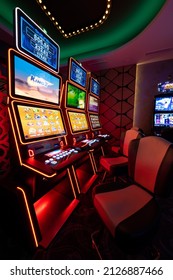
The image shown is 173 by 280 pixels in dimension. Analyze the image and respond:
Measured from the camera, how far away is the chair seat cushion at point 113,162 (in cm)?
218

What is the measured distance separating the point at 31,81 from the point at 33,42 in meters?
0.41

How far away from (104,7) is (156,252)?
3433mm

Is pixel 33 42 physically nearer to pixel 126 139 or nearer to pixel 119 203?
pixel 119 203

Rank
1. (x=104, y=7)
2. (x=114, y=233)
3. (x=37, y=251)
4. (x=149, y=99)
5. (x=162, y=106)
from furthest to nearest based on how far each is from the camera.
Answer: (x=149, y=99), (x=162, y=106), (x=104, y=7), (x=37, y=251), (x=114, y=233)

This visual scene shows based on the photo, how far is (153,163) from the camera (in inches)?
47.4

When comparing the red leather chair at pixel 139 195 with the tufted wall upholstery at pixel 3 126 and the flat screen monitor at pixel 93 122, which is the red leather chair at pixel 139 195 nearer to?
the flat screen monitor at pixel 93 122

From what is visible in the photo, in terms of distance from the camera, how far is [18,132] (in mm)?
1235

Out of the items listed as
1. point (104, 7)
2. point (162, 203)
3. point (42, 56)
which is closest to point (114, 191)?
point (162, 203)

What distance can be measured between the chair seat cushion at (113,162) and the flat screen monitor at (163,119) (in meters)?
1.86

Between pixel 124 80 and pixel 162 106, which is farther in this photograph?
pixel 124 80

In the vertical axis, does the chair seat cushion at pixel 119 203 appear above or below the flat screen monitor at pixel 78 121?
below

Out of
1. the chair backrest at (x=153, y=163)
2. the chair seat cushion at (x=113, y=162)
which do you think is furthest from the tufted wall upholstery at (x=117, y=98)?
the chair backrest at (x=153, y=163)
